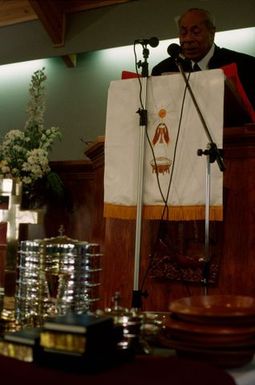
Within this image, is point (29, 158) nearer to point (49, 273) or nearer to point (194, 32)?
point (194, 32)

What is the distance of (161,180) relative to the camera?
221 cm

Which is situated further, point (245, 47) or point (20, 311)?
point (245, 47)

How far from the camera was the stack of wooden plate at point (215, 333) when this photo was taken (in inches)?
49.0

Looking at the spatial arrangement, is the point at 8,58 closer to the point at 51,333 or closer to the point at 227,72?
the point at 227,72

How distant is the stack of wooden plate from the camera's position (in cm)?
125

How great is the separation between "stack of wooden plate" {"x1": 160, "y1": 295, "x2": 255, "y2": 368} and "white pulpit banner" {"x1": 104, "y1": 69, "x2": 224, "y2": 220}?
847mm

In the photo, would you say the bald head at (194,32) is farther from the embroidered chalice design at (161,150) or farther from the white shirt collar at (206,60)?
the embroidered chalice design at (161,150)

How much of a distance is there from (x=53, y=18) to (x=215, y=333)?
4426mm

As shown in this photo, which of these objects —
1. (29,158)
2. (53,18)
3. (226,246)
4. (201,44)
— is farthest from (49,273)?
(53,18)

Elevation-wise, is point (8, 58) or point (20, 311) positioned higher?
point (8, 58)

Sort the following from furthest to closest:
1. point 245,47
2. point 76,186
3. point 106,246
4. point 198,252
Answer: point 245,47, point 76,186, point 106,246, point 198,252

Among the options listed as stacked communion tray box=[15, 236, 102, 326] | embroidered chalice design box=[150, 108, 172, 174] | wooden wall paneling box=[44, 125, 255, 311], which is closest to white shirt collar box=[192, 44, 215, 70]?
wooden wall paneling box=[44, 125, 255, 311]

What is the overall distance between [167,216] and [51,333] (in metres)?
1.07

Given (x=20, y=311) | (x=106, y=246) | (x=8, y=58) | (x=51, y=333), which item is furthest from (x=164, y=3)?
(x=51, y=333)
